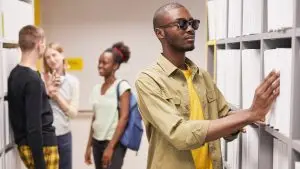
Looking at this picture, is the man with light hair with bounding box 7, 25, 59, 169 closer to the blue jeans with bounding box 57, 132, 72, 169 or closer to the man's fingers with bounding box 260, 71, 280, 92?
the blue jeans with bounding box 57, 132, 72, 169

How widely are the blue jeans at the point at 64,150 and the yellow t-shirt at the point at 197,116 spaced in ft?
5.81

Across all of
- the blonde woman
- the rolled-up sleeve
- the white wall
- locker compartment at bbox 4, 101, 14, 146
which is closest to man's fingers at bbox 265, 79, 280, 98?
the rolled-up sleeve

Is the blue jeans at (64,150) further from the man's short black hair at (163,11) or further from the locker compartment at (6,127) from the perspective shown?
the man's short black hair at (163,11)

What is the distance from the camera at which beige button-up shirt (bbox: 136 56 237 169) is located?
154cm

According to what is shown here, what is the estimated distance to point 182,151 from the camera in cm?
174

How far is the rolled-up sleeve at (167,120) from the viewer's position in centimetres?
152

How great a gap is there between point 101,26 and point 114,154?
186cm

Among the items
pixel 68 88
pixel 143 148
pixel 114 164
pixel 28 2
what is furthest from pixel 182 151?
pixel 143 148

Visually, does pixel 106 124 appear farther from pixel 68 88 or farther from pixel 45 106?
pixel 45 106

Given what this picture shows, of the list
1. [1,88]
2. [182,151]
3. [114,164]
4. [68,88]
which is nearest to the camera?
[182,151]

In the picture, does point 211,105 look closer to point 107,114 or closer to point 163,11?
point 163,11

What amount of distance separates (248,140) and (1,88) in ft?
4.68

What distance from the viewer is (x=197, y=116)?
176cm

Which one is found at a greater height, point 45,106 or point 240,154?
point 45,106
